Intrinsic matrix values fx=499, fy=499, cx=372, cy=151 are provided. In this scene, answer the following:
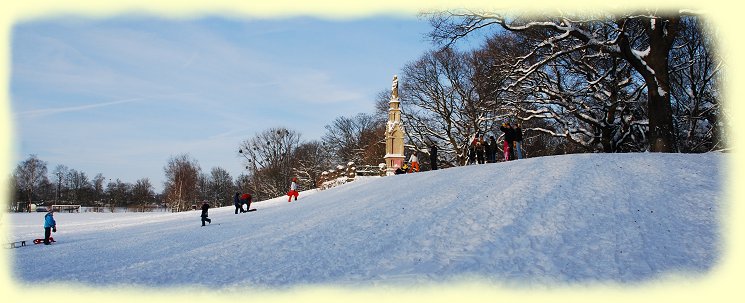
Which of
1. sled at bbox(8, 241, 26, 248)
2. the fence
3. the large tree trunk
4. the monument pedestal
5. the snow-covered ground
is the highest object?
the large tree trunk

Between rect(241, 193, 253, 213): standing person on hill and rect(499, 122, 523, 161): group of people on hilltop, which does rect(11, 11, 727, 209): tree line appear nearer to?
rect(499, 122, 523, 161): group of people on hilltop

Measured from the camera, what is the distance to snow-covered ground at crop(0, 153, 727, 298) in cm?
711

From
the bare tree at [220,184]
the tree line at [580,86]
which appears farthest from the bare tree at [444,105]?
the bare tree at [220,184]

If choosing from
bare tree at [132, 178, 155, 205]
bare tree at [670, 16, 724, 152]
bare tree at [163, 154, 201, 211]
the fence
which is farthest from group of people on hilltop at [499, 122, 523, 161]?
bare tree at [132, 178, 155, 205]

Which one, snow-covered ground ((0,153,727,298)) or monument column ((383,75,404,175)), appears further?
monument column ((383,75,404,175))

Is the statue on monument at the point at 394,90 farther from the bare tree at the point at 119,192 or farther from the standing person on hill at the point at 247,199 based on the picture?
the bare tree at the point at 119,192

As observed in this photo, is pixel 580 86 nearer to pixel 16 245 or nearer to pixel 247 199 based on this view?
pixel 247 199

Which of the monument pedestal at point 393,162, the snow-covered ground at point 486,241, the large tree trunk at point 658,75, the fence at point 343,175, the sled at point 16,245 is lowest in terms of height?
the sled at point 16,245

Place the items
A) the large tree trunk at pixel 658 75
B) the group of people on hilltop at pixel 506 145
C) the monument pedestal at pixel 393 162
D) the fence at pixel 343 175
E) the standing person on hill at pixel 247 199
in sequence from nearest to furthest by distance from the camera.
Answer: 1. the large tree trunk at pixel 658 75
2. the group of people on hilltop at pixel 506 145
3. the standing person on hill at pixel 247 199
4. the monument pedestal at pixel 393 162
5. the fence at pixel 343 175

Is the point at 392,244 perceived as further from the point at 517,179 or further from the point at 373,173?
the point at 373,173

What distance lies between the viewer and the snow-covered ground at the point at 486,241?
711cm

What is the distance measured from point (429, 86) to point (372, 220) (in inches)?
1338

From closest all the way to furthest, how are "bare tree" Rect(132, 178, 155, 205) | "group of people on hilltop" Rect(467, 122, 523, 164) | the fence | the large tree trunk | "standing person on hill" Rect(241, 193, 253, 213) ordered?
the large tree trunk
"group of people on hilltop" Rect(467, 122, 523, 164)
"standing person on hill" Rect(241, 193, 253, 213)
the fence
"bare tree" Rect(132, 178, 155, 205)

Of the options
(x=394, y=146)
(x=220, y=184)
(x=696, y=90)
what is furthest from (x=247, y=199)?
(x=220, y=184)
